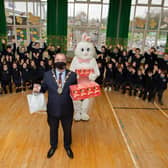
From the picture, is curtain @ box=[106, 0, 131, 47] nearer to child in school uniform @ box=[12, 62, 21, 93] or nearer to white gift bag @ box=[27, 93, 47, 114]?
child in school uniform @ box=[12, 62, 21, 93]

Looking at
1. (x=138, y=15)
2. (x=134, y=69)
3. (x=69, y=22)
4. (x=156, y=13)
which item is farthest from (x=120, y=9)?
(x=134, y=69)

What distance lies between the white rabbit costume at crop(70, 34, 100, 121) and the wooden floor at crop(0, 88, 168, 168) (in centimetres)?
24

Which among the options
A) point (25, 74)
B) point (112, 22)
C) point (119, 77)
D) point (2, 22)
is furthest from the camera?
point (112, 22)

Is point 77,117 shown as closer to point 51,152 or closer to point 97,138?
point 97,138

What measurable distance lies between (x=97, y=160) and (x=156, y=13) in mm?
9816

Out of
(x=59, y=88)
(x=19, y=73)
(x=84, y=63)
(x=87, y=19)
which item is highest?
(x=87, y=19)

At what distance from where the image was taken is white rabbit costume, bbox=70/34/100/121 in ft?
12.5

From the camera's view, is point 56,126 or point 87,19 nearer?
point 56,126

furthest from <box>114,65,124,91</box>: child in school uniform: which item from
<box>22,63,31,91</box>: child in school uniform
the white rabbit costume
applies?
<box>22,63,31,91</box>: child in school uniform

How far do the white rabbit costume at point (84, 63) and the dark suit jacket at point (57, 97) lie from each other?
122 cm

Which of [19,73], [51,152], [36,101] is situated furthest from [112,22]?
[51,152]

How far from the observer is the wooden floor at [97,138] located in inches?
111

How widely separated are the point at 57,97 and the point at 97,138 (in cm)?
139

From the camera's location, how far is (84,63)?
12.8 feet
